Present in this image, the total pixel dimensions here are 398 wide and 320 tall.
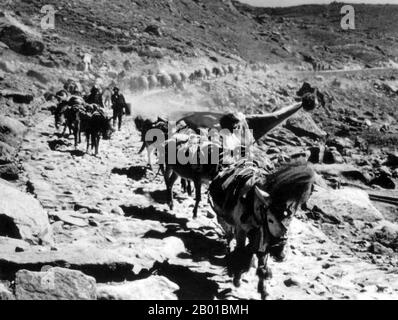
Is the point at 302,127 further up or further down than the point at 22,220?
further up

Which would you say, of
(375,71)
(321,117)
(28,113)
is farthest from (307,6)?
(28,113)

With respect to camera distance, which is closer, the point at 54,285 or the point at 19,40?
the point at 54,285

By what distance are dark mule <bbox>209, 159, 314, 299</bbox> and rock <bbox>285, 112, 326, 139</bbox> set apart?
687 inches

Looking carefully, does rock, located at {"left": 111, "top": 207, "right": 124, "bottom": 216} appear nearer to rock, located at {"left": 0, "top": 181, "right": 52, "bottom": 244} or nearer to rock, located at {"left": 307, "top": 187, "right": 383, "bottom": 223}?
rock, located at {"left": 0, "top": 181, "right": 52, "bottom": 244}

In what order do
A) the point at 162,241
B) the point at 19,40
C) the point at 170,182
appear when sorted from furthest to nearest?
the point at 19,40
the point at 170,182
the point at 162,241

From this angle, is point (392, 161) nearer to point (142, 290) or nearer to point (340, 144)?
point (340, 144)

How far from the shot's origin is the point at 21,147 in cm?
Result: 1215

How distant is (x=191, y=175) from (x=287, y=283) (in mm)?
2973

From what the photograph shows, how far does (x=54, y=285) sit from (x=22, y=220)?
2.12 m

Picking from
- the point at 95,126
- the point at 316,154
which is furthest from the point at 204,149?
the point at 316,154

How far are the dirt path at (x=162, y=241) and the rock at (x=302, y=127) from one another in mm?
13297

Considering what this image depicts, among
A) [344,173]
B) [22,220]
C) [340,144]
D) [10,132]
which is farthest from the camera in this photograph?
[340,144]

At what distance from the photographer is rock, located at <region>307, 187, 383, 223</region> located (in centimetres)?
1077

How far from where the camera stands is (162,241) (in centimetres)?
688
